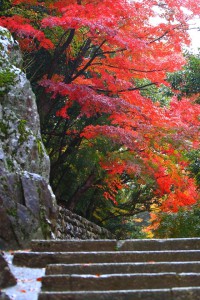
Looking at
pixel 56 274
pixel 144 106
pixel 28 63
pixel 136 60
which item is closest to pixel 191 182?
pixel 144 106

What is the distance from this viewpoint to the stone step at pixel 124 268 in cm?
495

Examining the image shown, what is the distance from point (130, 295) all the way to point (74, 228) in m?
9.98

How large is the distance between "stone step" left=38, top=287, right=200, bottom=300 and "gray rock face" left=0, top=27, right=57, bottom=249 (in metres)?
2.70

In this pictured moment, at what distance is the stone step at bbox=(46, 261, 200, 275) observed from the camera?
195 inches

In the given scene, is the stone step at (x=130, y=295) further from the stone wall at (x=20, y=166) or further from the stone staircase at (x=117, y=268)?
→ the stone wall at (x=20, y=166)

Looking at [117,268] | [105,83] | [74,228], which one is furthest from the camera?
[74,228]

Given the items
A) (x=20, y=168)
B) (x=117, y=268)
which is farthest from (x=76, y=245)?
(x=20, y=168)

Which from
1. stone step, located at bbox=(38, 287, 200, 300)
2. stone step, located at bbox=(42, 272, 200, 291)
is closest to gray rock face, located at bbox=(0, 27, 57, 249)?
stone step, located at bbox=(42, 272, 200, 291)

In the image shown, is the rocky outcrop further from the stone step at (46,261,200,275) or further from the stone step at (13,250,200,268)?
the stone step at (13,250,200,268)

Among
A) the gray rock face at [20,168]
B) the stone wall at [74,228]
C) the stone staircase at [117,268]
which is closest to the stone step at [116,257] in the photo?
the stone staircase at [117,268]

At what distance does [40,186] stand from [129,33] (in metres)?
5.13

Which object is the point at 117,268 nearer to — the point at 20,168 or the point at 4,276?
the point at 4,276

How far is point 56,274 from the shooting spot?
193 inches

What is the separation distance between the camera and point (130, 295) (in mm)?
4297
